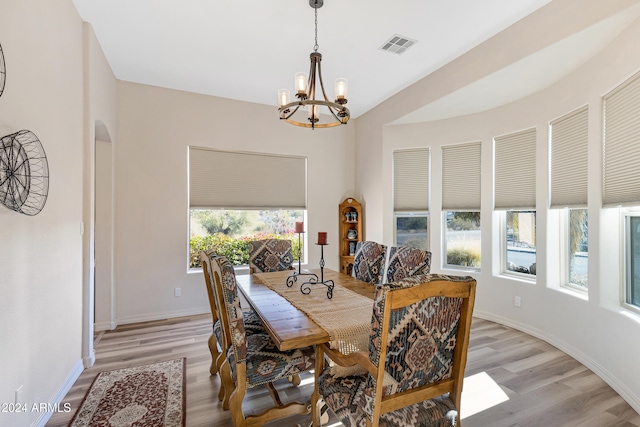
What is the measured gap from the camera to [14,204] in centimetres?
168

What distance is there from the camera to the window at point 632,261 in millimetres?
2480

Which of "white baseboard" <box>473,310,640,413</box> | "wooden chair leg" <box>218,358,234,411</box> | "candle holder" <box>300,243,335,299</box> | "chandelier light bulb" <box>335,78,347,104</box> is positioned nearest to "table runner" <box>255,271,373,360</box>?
"candle holder" <box>300,243,335,299</box>

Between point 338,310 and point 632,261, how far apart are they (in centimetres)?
255

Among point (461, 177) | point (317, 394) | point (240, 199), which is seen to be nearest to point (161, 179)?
point (240, 199)

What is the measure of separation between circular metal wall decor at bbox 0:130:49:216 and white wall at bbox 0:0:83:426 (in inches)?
2.1

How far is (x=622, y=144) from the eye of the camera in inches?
96.7

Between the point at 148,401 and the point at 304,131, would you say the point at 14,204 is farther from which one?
the point at 304,131

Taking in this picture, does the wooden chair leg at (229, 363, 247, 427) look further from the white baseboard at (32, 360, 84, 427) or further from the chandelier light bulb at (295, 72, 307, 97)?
the chandelier light bulb at (295, 72, 307, 97)

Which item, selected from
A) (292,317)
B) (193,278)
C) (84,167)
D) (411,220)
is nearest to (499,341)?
(411,220)

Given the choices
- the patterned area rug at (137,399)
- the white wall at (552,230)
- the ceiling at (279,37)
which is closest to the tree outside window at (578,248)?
the white wall at (552,230)

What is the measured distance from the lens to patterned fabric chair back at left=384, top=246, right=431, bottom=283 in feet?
8.34

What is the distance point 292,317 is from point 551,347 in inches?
118

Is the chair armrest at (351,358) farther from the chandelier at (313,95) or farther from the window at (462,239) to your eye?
the window at (462,239)

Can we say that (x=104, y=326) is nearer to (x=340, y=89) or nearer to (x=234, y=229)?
(x=234, y=229)
